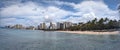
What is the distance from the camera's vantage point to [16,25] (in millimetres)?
5332

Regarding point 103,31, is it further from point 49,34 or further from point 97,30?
point 49,34

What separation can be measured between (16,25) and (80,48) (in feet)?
5.43

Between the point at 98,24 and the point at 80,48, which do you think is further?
the point at 98,24

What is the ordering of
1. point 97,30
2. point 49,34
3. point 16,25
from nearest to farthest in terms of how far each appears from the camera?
point 16,25 → point 49,34 → point 97,30

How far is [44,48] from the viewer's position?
184 inches

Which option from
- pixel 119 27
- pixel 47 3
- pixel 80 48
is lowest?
pixel 80 48

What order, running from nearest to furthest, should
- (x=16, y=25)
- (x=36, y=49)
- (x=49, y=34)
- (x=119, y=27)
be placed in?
(x=36, y=49) → (x=16, y=25) → (x=119, y=27) → (x=49, y=34)

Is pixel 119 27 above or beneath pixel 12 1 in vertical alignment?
beneath

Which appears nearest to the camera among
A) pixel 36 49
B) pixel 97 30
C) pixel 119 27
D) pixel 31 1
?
pixel 36 49

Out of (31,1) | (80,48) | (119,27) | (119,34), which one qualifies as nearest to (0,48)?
(31,1)

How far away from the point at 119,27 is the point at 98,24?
2.40 meters

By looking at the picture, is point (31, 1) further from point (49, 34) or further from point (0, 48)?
point (49, 34)

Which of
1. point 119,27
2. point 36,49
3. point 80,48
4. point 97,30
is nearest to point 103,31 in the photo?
point 97,30

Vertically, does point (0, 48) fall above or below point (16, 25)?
below
